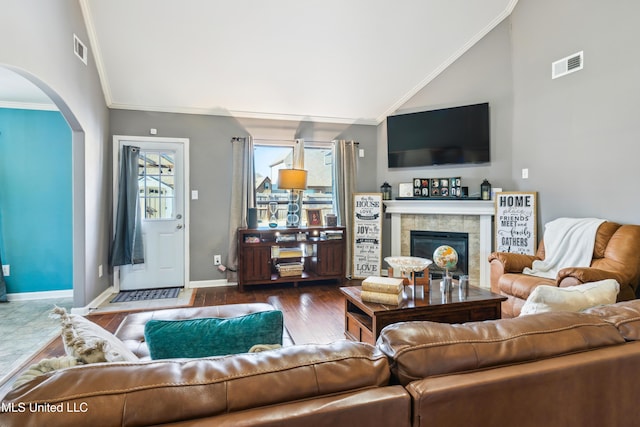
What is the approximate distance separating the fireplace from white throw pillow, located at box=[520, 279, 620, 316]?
9.77 feet

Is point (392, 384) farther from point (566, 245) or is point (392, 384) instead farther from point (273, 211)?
point (273, 211)

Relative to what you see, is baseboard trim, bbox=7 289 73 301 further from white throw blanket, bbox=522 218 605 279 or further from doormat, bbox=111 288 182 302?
white throw blanket, bbox=522 218 605 279

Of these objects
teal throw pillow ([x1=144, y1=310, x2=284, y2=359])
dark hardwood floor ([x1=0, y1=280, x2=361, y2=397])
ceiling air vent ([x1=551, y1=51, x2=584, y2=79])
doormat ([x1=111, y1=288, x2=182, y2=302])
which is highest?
ceiling air vent ([x1=551, y1=51, x2=584, y2=79])

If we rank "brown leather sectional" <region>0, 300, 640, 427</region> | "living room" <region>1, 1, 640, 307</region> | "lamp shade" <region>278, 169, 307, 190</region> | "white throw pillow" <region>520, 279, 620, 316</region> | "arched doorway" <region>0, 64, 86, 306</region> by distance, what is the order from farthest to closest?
"lamp shade" <region>278, 169, 307, 190</region> → "arched doorway" <region>0, 64, 86, 306</region> → "living room" <region>1, 1, 640, 307</region> → "white throw pillow" <region>520, 279, 620, 316</region> → "brown leather sectional" <region>0, 300, 640, 427</region>

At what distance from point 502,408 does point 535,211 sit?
140 inches

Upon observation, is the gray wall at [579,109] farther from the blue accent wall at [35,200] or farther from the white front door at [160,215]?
the blue accent wall at [35,200]

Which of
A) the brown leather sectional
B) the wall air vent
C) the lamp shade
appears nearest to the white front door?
the wall air vent

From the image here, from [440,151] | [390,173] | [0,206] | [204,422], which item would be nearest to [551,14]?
[440,151]

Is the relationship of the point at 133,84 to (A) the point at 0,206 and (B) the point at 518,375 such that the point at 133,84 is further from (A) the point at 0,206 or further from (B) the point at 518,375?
(B) the point at 518,375

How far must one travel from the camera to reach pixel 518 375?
0.81 meters

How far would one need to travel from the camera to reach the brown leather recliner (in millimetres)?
2574

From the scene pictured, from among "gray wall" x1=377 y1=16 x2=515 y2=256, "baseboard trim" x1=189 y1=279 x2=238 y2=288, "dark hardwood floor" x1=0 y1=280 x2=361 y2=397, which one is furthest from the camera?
"baseboard trim" x1=189 y1=279 x2=238 y2=288

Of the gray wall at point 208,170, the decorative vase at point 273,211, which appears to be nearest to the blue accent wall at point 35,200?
the gray wall at point 208,170

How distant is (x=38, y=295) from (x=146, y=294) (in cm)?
117
